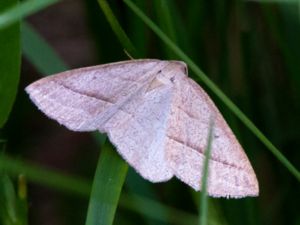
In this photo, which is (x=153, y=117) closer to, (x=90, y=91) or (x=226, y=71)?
(x=90, y=91)

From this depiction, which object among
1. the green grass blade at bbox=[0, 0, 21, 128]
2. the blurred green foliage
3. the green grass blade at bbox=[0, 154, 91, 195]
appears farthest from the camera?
the blurred green foliage

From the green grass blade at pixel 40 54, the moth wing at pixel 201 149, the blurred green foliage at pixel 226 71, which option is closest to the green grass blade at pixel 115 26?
the blurred green foliage at pixel 226 71

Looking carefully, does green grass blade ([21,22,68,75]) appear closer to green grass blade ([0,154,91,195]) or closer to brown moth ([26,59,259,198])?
brown moth ([26,59,259,198])

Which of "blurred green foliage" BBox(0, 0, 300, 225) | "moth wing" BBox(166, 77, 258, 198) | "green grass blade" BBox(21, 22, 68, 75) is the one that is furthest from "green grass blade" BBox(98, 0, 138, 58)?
"green grass blade" BBox(21, 22, 68, 75)

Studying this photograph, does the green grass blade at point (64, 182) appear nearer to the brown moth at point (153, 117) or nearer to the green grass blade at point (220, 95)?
the brown moth at point (153, 117)

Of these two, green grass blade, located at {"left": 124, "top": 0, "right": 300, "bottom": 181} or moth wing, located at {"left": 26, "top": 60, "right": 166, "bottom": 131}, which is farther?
moth wing, located at {"left": 26, "top": 60, "right": 166, "bottom": 131}

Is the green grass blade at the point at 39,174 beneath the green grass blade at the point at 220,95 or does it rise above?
beneath

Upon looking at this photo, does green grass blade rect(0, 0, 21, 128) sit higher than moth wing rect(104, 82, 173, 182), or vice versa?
green grass blade rect(0, 0, 21, 128)
